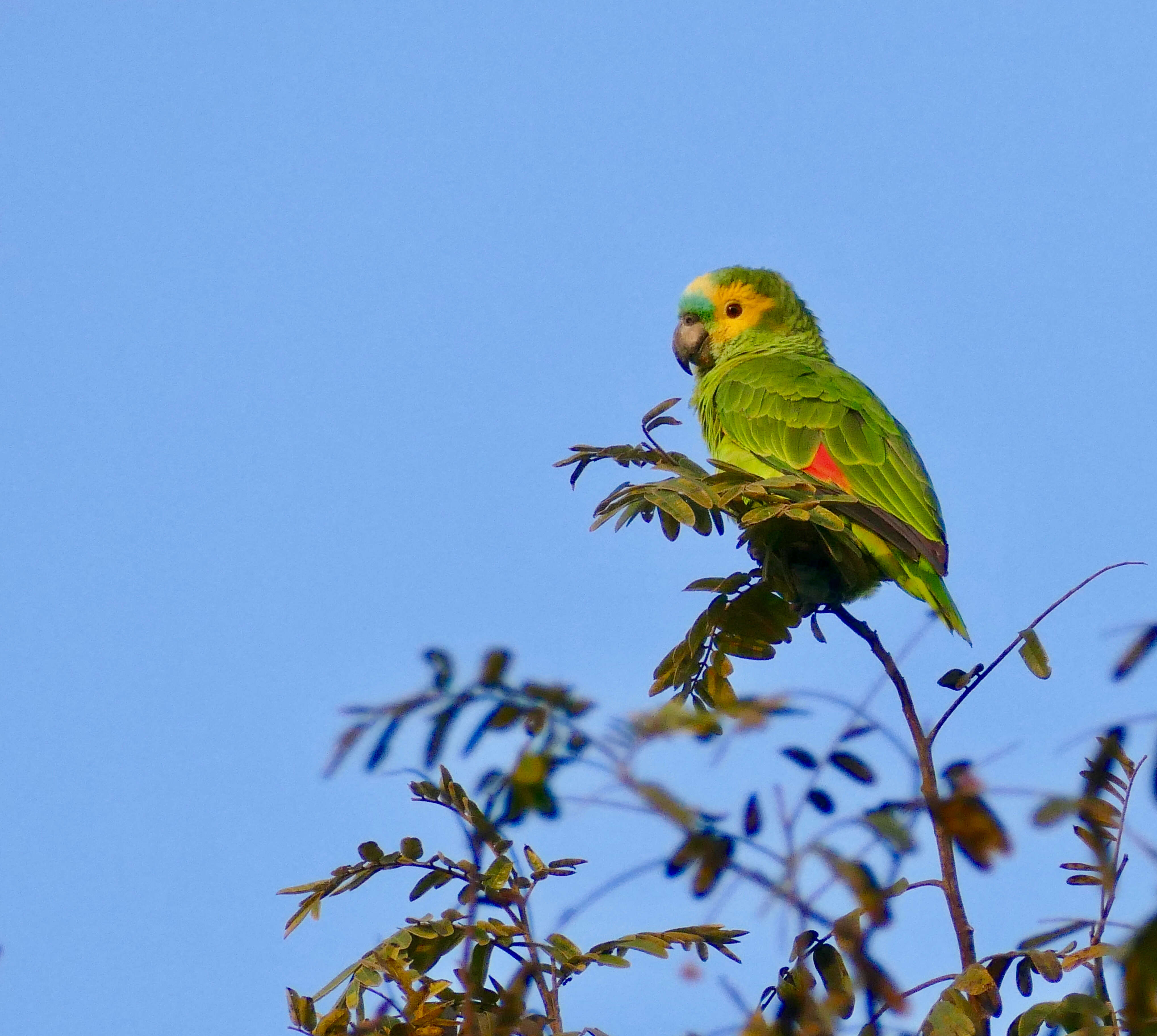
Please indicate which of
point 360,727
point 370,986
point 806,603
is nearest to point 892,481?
point 806,603

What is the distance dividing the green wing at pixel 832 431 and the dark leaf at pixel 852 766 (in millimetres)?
2741

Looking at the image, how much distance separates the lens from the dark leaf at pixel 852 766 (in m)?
1.34

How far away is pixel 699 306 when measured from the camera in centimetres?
605

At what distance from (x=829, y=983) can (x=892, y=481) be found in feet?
7.96

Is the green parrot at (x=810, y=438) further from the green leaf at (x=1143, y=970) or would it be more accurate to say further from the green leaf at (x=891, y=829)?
the green leaf at (x=1143, y=970)

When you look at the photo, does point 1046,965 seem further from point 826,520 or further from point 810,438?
point 810,438

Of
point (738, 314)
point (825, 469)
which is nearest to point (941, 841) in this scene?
point (825, 469)

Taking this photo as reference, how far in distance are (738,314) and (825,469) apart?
5.57 feet

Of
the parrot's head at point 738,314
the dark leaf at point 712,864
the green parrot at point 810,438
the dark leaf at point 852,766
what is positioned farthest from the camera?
the parrot's head at point 738,314

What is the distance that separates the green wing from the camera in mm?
4309

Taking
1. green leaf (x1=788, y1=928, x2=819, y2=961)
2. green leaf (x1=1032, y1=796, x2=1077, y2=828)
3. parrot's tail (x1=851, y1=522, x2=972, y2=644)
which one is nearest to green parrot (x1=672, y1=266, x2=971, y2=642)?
parrot's tail (x1=851, y1=522, x2=972, y2=644)

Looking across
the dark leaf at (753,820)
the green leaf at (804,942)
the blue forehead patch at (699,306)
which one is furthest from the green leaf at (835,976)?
the blue forehead patch at (699,306)

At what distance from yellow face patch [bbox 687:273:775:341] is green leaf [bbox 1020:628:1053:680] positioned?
363 cm

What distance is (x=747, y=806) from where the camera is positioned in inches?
49.4
